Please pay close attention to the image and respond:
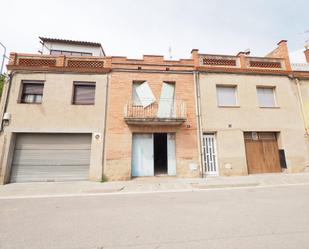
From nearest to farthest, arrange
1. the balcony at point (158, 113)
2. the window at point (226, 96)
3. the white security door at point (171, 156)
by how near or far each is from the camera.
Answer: the balcony at point (158, 113)
the white security door at point (171, 156)
the window at point (226, 96)

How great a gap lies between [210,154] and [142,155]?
414cm

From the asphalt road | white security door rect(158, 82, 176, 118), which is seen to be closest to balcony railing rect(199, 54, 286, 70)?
white security door rect(158, 82, 176, 118)

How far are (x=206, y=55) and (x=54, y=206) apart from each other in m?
11.6

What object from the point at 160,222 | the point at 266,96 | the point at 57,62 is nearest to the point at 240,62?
the point at 266,96

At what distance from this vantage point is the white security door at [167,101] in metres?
10.0

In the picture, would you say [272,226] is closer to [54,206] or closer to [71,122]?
→ [54,206]

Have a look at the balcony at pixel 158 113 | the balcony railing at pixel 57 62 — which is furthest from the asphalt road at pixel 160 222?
the balcony railing at pixel 57 62

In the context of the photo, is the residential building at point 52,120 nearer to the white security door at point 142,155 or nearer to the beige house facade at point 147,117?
the beige house facade at point 147,117

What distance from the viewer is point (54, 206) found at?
5191 millimetres

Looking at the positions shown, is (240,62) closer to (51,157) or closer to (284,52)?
(284,52)

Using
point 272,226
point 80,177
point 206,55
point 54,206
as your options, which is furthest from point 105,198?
point 206,55

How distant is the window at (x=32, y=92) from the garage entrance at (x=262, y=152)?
1296 cm

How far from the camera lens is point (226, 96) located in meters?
10.7

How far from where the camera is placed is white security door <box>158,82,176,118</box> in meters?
10.0
